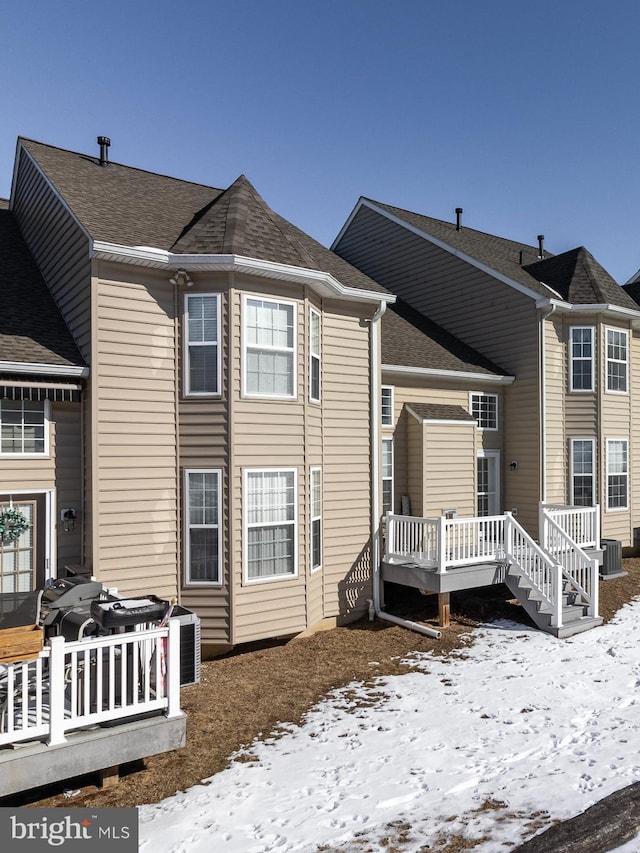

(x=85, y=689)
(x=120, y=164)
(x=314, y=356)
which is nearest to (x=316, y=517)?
(x=314, y=356)

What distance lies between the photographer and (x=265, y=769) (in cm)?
558

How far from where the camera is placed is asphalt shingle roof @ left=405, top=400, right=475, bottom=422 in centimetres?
1267

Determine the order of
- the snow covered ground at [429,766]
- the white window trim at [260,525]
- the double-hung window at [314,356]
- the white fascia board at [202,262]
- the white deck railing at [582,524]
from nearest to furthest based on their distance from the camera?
1. the snow covered ground at [429,766]
2. the white fascia board at [202,262]
3. the white window trim at [260,525]
4. the double-hung window at [314,356]
5. the white deck railing at [582,524]

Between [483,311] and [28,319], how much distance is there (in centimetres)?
1128

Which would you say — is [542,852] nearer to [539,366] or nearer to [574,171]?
[539,366]

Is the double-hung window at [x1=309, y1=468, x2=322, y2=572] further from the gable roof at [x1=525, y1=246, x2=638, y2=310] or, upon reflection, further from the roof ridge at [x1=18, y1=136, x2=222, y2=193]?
the gable roof at [x1=525, y1=246, x2=638, y2=310]

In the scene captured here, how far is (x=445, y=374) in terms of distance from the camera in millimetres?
13328

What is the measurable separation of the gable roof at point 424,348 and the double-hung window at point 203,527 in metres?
5.37

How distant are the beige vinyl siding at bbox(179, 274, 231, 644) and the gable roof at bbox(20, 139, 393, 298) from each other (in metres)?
0.77

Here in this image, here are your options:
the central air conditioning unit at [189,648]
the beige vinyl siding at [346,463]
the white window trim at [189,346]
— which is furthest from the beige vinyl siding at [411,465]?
the central air conditioning unit at [189,648]

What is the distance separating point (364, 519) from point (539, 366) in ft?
20.9

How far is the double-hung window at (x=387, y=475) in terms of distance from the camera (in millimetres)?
12594

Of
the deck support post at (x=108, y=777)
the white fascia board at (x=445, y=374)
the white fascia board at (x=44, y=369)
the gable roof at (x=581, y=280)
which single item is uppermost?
the gable roof at (x=581, y=280)

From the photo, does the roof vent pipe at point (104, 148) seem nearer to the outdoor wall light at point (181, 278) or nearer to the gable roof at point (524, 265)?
the outdoor wall light at point (181, 278)
